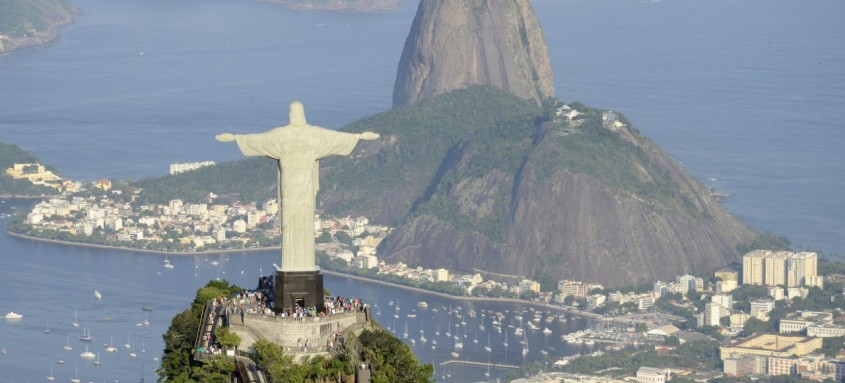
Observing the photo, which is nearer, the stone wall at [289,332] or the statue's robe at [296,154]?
the stone wall at [289,332]

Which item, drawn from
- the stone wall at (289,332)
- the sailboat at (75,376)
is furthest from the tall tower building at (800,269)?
the stone wall at (289,332)

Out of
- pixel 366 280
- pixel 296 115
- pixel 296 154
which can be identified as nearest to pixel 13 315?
pixel 366 280

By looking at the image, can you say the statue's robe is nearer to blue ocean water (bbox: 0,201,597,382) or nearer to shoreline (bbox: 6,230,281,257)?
blue ocean water (bbox: 0,201,597,382)

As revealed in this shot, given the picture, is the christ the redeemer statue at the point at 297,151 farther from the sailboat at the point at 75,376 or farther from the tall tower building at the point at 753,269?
the tall tower building at the point at 753,269

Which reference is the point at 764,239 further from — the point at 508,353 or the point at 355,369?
the point at 355,369

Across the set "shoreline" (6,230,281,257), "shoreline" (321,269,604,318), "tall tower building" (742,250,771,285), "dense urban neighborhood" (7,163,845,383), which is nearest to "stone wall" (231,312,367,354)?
"dense urban neighborhood" (7,163,845,383)

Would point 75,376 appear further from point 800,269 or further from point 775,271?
point 775,271
